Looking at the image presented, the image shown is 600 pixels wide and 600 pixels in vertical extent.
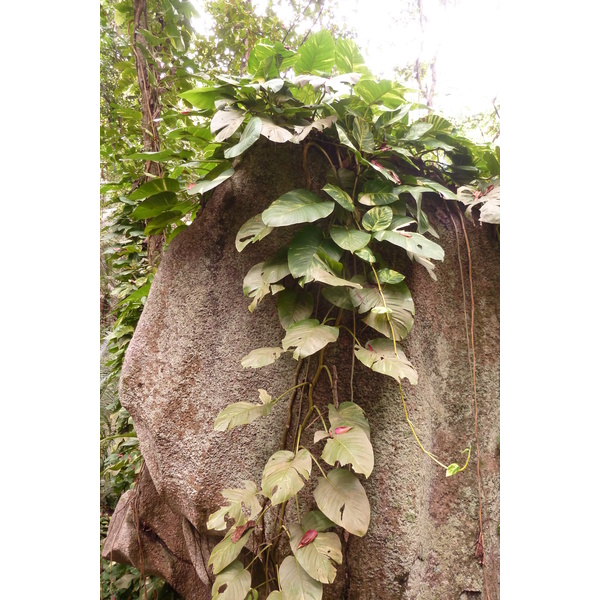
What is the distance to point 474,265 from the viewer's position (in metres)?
1.20

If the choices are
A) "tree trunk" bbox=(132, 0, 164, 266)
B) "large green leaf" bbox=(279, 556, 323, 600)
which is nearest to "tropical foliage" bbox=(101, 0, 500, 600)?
"large green leaf" bbox=(279, 556, 323, 600)

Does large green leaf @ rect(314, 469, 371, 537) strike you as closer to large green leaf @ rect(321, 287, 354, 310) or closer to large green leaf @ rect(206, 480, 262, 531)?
large green leaf @ rect(206, 480, 262, 531)

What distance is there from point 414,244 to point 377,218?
0.13 m

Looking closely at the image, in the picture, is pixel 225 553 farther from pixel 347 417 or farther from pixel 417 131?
pixel 417 131

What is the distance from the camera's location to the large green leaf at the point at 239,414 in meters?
0.88

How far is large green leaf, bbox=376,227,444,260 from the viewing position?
904mm

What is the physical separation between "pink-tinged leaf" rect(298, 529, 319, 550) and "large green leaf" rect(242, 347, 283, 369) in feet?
1.33

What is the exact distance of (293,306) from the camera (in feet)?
3.24

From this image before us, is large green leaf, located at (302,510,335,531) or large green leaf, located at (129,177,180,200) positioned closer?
large green leaf, located at (302,510,335,531)

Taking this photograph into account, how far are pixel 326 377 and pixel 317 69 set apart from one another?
943mm

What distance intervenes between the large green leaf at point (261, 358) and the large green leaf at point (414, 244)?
1.31 feet

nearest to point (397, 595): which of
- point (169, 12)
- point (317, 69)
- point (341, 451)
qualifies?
point (341, 451)

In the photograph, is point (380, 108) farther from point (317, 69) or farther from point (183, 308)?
point (183, 308)

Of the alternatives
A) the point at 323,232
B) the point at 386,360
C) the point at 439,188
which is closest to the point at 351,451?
the point at 386,360
